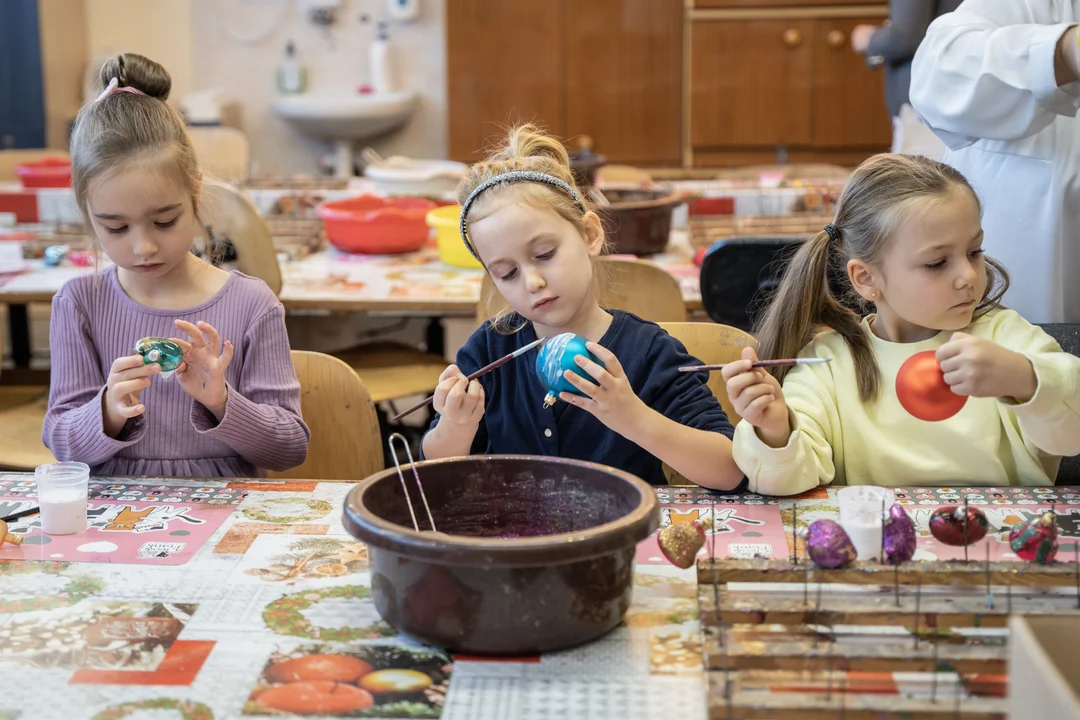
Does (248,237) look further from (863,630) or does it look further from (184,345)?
(863,630)

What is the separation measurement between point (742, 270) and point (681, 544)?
1.26 metres

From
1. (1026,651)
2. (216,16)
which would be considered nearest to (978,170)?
(1026,651)

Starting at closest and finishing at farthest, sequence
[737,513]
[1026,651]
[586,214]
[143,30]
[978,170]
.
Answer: [1026,651] < [737,513] < [586,214] < [978,170] < [143,30]

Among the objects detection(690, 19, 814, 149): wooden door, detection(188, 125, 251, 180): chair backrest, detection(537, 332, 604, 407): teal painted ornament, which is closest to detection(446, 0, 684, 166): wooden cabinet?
detection(690, 19, 814, 149): wooden door

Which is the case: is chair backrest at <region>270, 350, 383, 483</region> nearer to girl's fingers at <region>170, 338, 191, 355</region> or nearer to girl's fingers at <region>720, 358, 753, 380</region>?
girl's fingers at <region>170, 338, 191, 355</region>

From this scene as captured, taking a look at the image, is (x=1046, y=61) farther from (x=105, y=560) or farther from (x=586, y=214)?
(x=105, y=560)

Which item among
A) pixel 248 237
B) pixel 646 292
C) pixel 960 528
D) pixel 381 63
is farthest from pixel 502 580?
pixel 381 63

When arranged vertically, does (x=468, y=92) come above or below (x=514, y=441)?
above

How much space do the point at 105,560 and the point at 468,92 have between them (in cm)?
488

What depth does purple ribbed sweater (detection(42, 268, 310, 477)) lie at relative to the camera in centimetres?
167

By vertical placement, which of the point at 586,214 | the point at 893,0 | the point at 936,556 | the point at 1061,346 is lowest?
the point at 936,556

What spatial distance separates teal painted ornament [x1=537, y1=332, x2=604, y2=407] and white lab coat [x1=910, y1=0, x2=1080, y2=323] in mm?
857

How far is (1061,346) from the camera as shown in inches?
64.9

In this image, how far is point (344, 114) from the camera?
232 inches
